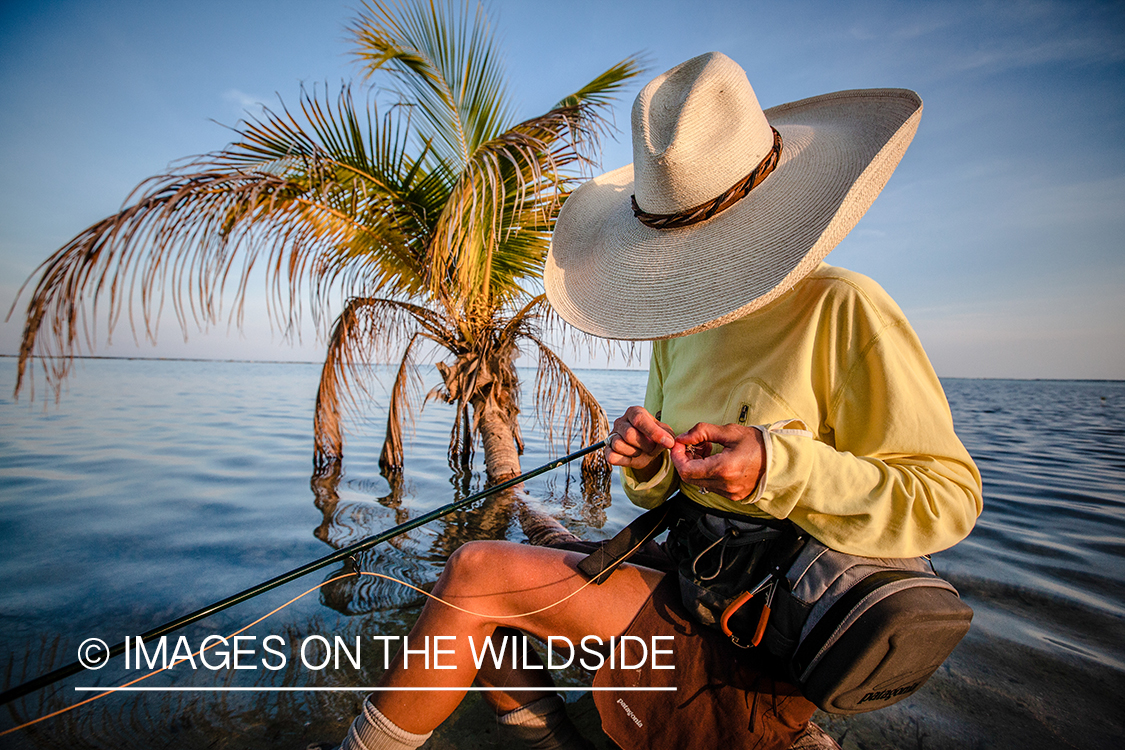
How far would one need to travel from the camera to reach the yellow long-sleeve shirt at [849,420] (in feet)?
3.23

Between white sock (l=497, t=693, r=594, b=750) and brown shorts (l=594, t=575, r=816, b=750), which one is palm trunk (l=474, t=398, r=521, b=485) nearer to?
white sock (l=497, t=693, r=594, b=750)

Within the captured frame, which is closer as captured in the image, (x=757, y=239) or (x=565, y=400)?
(x=757, y=239)

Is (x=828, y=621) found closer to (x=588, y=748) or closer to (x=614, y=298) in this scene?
(x=614, y=298)

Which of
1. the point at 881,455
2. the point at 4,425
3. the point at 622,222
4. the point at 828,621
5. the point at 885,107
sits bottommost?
the point at 4,425

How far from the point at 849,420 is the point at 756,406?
0.21m

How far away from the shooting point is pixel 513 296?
498cm

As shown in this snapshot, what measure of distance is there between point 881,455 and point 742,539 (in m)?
0.38

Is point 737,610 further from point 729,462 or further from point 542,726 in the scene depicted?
point 542,726

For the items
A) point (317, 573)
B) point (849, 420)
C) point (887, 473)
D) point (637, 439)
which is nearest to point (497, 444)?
point (317, 573)

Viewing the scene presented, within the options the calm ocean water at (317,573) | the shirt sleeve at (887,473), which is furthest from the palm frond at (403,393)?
the shirt sleeve at (887,473)

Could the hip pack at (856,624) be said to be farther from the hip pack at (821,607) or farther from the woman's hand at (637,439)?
the woman's hand at (637,439)

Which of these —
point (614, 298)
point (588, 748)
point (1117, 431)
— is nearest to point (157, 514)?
point (588, 748)

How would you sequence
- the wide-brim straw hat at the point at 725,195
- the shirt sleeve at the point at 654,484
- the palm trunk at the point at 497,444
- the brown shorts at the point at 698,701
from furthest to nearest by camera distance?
the palm trunk at the point at 497,444 → the shirt sleeve at the point at 654,484 → the brown shorts at the point at 698,701 → the wide-brim straw hat at the point at 725,195

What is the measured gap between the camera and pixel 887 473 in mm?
1000
